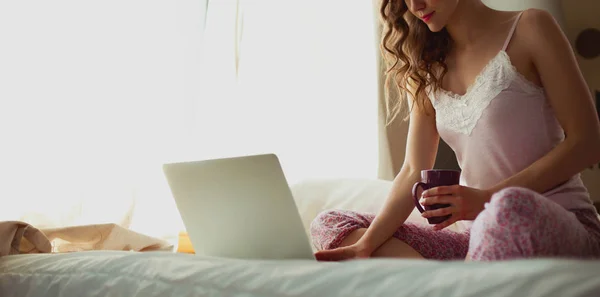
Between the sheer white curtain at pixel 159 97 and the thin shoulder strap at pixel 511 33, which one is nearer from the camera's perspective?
the thin shoulder strap at pixel 511 33

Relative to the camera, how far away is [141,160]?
2.50 meters

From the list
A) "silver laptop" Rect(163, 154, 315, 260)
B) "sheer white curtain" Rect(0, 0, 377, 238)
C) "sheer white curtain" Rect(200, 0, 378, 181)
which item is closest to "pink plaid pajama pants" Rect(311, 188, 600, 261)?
"silver laptop" Rect(163, 154, 315, 260)

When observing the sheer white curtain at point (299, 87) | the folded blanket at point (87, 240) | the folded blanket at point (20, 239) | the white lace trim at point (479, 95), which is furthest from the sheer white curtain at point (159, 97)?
the white lace trim at point (479, 95)

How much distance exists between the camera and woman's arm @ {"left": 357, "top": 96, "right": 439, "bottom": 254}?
141 cm

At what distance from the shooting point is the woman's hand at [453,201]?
3.60ft

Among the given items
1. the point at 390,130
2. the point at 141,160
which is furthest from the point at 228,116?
the point at 390,130

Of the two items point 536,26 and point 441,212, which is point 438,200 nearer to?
point 441,212

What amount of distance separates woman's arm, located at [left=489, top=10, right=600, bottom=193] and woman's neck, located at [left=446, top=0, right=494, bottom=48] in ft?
0.52

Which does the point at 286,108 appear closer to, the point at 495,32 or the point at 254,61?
the point at 254,61

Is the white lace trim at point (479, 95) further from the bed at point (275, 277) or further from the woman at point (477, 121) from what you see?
the bed at point (275, 277)

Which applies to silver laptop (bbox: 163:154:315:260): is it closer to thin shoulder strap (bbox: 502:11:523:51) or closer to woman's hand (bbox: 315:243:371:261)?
woman's hand (bbox: 315:243:371:261)

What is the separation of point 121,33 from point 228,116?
1.77 feet

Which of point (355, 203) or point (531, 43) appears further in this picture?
point (355, 203)

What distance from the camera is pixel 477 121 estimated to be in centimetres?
140
